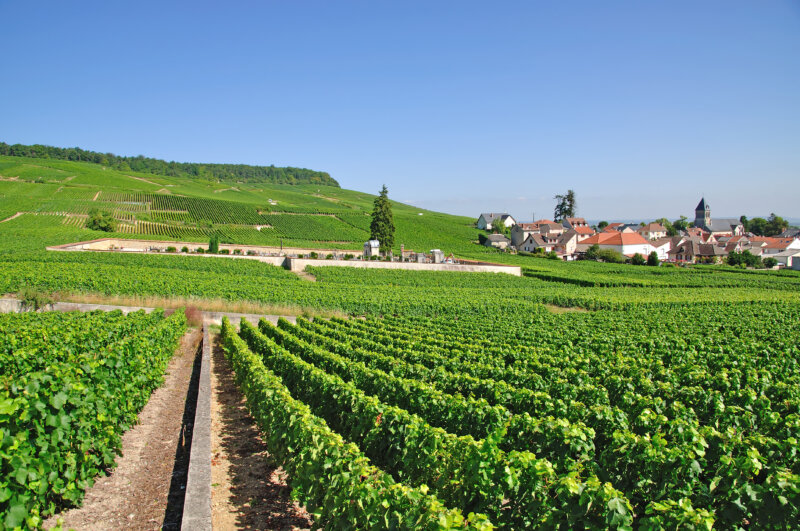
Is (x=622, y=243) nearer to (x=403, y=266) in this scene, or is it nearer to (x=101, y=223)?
(x=403, y=266)

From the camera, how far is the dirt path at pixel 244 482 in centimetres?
718

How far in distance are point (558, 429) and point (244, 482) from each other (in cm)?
558

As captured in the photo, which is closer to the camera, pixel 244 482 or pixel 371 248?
pixel 244 482

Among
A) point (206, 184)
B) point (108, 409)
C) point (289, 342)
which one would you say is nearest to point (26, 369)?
point (108, 409)

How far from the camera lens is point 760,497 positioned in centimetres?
531

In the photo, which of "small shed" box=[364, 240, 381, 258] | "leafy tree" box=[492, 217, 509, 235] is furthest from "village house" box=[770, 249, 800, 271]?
"small shed" box=[364, 240, 381, 258]

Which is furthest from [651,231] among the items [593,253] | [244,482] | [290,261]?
[244,482]

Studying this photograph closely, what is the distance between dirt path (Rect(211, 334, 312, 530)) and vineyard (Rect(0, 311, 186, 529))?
74.6 inches

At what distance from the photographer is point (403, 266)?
179ft

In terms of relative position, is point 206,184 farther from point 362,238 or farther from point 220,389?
point 220,389

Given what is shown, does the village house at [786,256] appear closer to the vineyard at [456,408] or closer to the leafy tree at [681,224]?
the leafy tree at [681,224]

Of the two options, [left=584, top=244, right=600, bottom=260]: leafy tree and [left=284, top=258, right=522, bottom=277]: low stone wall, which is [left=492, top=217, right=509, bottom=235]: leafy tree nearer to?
[left=584, top=244, right=600, bottom=260]: leafy tree

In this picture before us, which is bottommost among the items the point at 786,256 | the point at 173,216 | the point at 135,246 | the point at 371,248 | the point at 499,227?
the point at 135,246

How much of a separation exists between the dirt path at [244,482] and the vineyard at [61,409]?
74.6 inches
